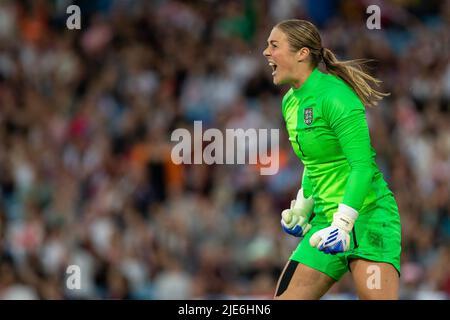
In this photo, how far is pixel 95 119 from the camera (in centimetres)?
1222

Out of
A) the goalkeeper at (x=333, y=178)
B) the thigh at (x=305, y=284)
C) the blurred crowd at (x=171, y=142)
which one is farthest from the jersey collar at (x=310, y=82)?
the blurred crowd at (x=171, y=142)

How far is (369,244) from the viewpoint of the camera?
5.58 metres

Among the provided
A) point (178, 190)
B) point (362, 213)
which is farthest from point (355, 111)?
point (178, 190)

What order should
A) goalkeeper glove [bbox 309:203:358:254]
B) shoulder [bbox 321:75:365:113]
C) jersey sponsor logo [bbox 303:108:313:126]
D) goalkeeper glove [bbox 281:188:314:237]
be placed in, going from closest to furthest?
goalkeeper glove [bbox 309:203:358:254], shoulder [bbox 321:75:365:113], jersey sponsor logo [bbox 303:108:313:126], goalkeeper glove [bbox 281:188:314:237]

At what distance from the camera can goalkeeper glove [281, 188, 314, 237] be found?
19.4 ft

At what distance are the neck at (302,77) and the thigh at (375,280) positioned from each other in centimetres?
97

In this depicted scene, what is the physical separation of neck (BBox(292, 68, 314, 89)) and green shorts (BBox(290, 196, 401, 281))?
74cm

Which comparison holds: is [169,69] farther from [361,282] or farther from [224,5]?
[361,282]

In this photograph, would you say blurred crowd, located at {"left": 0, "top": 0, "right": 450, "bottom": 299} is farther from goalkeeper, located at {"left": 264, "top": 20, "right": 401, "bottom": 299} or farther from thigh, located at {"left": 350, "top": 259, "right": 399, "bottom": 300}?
thigh, located at {"left": 350, "top": 259, "right": 399, "bottom": 300}

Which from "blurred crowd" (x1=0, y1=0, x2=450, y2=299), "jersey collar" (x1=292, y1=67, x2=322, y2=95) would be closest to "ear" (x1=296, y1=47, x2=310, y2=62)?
"jersey collar" (x1=292, y1=67, x2=322, y2=95)

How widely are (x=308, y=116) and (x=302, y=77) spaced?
23 centimetres

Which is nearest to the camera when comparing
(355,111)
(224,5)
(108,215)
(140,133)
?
(355,111)

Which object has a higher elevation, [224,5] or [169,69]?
[224,5]

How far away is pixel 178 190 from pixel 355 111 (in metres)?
5.99
